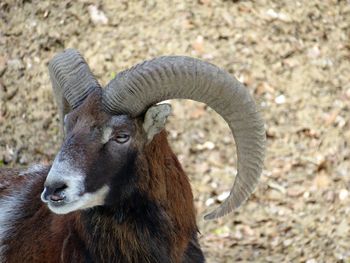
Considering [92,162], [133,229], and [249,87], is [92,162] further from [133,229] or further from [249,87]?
[249,87]

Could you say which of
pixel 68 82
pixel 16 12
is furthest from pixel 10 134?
pixel 68 82

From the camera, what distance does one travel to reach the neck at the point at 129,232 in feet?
19.4

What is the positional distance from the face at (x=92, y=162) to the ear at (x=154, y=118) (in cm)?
10

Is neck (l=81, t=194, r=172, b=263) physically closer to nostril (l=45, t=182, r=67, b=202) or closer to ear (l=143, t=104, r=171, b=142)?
ear (l=143, t=104, r=171, b=142)

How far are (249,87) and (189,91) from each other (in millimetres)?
3959

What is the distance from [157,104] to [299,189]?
3.48m

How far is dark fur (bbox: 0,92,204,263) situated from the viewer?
5812mm

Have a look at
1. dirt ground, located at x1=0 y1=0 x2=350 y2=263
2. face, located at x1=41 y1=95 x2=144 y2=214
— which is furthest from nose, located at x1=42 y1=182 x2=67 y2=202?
dirt ground, located at x1=0 y1=0 x2=350 y2=263

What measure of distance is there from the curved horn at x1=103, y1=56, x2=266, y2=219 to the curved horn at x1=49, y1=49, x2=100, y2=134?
34 centimetres

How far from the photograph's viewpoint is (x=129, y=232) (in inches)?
234

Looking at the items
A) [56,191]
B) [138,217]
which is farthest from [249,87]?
[56,191]

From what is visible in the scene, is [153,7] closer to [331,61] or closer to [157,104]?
[331,61]

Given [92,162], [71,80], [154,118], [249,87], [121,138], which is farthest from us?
[249,87]

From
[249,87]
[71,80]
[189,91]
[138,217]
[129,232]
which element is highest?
[189,91]
